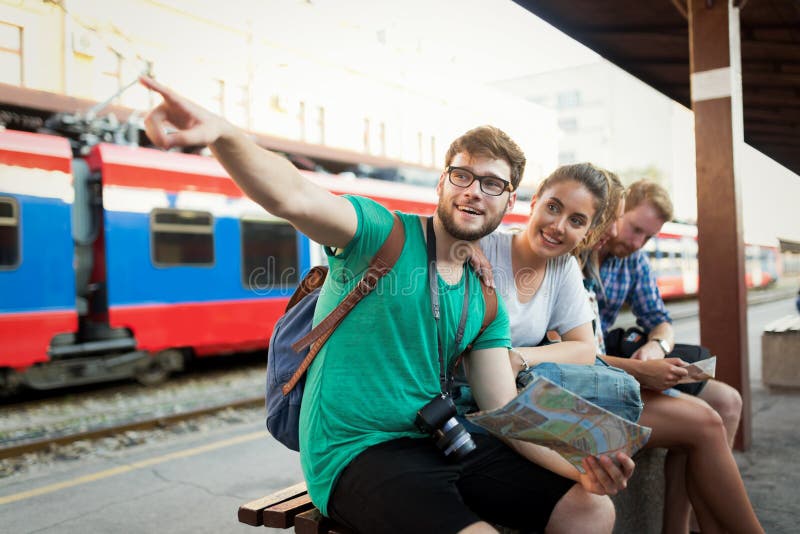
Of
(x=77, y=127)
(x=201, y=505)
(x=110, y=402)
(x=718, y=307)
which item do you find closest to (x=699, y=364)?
(x=718, y=307)

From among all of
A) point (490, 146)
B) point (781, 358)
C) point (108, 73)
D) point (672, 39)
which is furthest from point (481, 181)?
point (108, 73)

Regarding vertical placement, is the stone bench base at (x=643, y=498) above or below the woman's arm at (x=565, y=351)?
below

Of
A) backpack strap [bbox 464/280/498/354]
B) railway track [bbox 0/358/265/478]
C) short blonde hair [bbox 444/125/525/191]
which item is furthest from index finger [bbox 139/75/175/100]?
railway track [bbox 0/358/265/478]

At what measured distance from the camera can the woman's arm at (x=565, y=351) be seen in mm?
2307

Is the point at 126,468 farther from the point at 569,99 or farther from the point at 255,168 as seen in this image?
the point at 569,99

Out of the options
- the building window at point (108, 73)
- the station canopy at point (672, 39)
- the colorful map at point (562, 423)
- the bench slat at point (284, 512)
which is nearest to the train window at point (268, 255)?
the station canopy at point (672, 39)

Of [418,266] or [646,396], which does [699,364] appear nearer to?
[646,396]

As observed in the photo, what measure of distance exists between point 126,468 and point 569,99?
6652 centimetres

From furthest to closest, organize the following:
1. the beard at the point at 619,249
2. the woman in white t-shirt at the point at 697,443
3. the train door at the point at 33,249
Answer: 1. the train door at the point at 33,249
2. the beard at the point at 619,249
3. the woman in white t-shirt at the point at 697,443

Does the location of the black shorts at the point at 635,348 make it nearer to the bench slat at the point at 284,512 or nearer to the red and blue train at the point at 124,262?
the bench slat at the point at 284,512

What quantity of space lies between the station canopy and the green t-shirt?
3812 millimetres

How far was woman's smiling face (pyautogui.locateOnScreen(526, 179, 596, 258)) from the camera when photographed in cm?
250

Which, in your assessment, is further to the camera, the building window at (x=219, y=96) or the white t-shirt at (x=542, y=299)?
the building window at (x=219, y=96)

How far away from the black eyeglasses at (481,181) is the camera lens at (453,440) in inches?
26.9
